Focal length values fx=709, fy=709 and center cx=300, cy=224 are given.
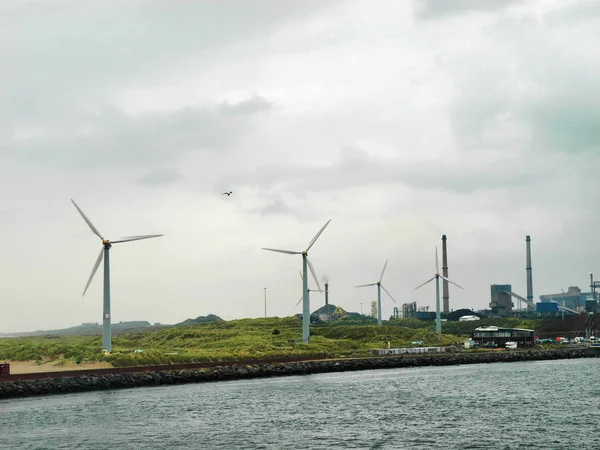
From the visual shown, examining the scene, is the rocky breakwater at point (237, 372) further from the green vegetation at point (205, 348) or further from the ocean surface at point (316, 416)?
the green vegetation at point (205, 348)

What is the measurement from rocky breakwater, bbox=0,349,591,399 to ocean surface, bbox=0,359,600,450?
4.00 m

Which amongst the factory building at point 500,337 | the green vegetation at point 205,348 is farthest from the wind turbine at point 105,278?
the factory building at point 500,337

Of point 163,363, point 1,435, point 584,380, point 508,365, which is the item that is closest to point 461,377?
point 584,380

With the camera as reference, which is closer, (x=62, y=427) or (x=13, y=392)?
(x=62, y=427)

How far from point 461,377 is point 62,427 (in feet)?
239

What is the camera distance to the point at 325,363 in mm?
131375

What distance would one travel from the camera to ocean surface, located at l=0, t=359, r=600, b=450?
2346 inches

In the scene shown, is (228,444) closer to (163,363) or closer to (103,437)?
(103,437)

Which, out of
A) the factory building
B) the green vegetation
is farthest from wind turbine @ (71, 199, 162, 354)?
the factory building

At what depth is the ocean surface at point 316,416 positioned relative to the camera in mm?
59594

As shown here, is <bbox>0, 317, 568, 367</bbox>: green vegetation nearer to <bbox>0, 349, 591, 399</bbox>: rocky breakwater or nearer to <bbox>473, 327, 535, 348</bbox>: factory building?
<bbox>0, 349, 591, 399</bbox>: rocky breakwater

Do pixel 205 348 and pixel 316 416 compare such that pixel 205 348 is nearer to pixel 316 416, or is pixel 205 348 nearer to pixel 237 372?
pixel 237 372

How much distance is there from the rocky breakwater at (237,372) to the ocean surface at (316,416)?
13.1ft

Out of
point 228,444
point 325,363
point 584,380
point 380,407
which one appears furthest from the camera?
point 325,363
